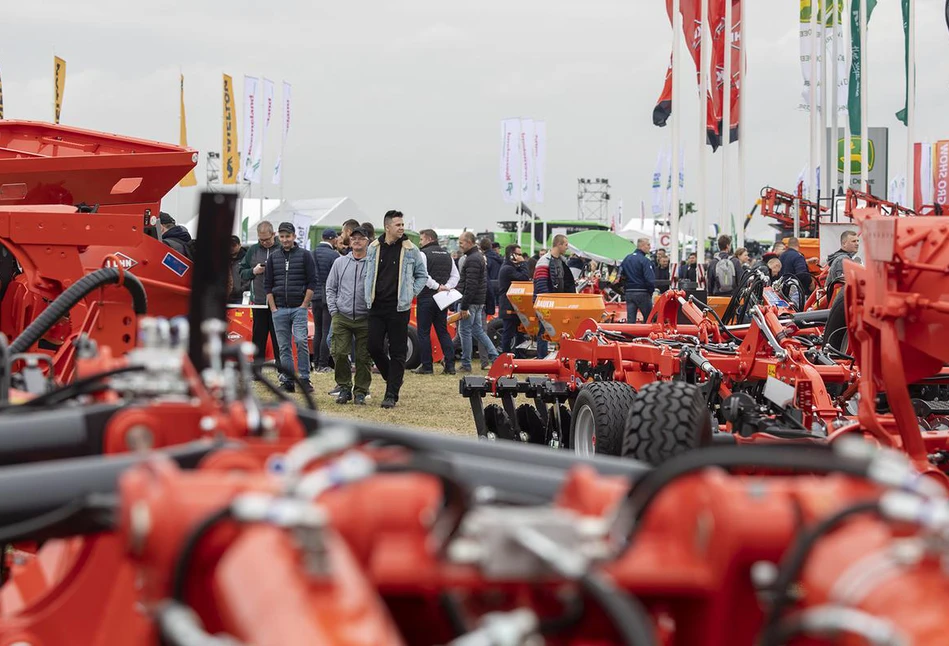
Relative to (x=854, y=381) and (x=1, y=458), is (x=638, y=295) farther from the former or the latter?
(x=1, y=458)

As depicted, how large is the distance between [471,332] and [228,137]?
1419cm

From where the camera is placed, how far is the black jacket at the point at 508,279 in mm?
18000

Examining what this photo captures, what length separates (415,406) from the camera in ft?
41.7

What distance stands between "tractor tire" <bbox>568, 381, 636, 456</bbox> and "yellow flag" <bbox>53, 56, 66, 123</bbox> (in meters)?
20.5

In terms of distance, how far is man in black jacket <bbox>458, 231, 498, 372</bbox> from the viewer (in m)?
16.9

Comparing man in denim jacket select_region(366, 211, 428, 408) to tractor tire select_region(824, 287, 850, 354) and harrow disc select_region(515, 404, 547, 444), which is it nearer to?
harrow disc select_region(515, 404, 547, 444)

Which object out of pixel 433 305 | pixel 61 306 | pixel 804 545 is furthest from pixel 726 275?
pixel 804 545

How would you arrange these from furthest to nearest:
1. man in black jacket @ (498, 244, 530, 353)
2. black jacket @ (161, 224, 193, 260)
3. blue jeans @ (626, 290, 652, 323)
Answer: blue jeans @ (626, 290, 652, 323), man in black jacket @ (498, 244, 530, 353), black jacket @ (161, 224, 193, 260)

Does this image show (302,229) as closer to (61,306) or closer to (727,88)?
(727,88)

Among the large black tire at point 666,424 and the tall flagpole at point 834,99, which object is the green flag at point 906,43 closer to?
the tall flagpole at point 834,99

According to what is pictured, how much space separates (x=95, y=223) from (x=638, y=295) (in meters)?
13.1

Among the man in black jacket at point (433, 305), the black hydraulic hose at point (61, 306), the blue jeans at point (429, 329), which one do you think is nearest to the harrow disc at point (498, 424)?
the black hydraulic hose at point (61, 306)

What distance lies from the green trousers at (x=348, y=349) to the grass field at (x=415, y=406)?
0.81 feet

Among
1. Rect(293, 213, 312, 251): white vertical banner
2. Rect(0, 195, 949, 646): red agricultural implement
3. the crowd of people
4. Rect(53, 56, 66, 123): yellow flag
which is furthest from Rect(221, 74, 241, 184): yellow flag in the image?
Rect(0, 195, 949, 646): red agricultural implement
